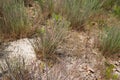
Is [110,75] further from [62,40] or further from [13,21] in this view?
[13,21]

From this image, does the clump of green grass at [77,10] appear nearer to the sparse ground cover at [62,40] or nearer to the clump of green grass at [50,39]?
the sparse ground cover at [62,40]

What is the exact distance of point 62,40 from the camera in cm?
283

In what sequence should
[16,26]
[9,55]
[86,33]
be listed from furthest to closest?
[86,33] → [16,26] → [9,55]

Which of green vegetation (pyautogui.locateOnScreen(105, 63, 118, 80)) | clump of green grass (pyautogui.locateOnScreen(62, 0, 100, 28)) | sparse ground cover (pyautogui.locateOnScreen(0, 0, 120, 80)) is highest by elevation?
clump of green grass (pyautogui.locateOnScreen(62, 0, 100, 28))

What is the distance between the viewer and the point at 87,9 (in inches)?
126

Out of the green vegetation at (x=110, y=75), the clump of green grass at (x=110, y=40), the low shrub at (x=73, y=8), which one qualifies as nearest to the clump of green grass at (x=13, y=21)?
the low shrub at (x=73, y=8)

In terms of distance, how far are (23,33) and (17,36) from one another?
0.09 m

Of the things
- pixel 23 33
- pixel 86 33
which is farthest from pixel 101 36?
pixel 23 33

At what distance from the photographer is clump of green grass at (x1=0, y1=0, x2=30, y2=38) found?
113 inches

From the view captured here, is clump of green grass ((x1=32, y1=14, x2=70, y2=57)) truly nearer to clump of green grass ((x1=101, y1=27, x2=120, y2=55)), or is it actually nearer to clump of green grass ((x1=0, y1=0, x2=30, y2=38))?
clump of green grass ((x1=0, y1=0, x2=30, y2=38))

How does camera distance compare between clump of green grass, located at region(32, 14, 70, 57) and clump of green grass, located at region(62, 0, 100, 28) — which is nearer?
clump of green grass, located at region(32, 14, 70, 57)

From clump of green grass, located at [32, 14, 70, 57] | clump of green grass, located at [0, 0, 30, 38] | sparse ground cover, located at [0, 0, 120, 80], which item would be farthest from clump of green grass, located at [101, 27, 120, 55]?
clump of green grass, located at [0, 0, 30, 38]

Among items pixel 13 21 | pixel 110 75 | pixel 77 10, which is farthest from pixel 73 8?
pixel 110 75

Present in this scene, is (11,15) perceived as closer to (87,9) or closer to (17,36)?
(17,36)
